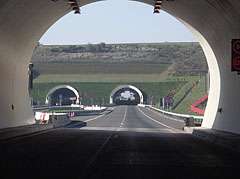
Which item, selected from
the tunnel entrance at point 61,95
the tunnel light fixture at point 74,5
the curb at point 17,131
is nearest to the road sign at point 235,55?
the tunnel light fixture at point 74,5

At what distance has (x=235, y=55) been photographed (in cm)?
1897

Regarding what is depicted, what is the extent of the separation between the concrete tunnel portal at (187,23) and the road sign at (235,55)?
0.88 metres

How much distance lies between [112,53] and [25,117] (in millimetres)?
128877

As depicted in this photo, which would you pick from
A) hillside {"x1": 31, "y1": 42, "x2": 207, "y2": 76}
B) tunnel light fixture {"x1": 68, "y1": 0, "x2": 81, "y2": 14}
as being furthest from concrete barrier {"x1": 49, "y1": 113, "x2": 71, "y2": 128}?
hillside {"x1": 31, "y1": 42, "x2": 207, "y2": 76}

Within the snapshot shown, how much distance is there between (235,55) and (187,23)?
27.1ft

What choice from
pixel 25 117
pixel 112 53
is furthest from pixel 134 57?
pixel 25 117

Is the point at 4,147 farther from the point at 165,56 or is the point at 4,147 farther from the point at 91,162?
the point at 165,56

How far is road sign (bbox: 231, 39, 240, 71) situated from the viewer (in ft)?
61.5

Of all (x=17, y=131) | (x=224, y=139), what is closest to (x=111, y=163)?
(x=224, y=139)

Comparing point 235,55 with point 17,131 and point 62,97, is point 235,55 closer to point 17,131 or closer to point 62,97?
point 17,131

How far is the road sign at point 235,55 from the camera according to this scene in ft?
61.5

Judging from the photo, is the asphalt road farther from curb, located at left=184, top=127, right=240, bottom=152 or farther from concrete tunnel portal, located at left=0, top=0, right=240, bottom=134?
concrete tunnel portal, located at left=0, top=0, right=240, bottom=134

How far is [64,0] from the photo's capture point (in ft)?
75.9

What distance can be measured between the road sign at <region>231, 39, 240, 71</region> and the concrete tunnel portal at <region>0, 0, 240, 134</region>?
876 millimetres
